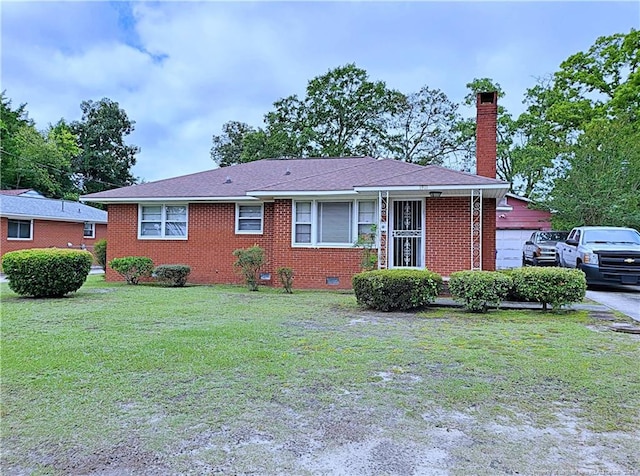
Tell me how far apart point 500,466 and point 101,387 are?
11.5 ft

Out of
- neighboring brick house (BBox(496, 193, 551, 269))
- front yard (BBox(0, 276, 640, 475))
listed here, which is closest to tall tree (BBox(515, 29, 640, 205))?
neighboring brick house (BBox(496, 193, 551, 269))

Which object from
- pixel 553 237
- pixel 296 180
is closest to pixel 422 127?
pixel 553 237

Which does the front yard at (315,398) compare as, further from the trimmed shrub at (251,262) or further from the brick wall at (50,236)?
the brick wall at (50,236)

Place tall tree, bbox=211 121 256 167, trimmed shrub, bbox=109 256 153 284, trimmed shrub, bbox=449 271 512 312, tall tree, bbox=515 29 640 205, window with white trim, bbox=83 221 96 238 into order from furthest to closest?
tall tree, bbox=211 121 256 167, tall tree, bbox=515 29 640 205, window with white trim, bbox=83 221 96 238, trimmed shrub, bbox=109 256 153 284, trimmed shrub, bbox=449 271 512 312

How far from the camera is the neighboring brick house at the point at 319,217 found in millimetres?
12094

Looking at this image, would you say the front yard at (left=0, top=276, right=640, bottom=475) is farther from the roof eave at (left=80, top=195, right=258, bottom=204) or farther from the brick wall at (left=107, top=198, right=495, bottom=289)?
the roof eave at (left=80, top=195, right=258, bottom=204)

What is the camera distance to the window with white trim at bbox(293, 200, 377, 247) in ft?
43.1

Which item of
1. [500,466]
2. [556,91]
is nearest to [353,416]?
[500,466]

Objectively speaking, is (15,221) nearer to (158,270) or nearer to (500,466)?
(158,270)

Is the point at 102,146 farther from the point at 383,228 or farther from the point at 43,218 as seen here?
the point at 383,228

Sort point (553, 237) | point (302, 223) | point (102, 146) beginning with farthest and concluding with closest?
point (102, 146)
point (553, 237)
point (302, 223)

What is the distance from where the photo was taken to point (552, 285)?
900cm

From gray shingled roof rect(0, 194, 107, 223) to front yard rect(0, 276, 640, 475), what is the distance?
17.5 metres

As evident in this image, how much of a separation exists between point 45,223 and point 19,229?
1.33m
